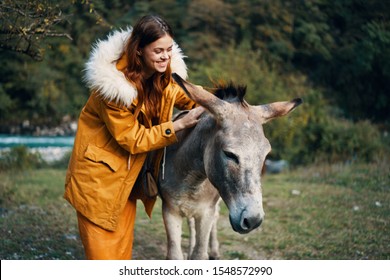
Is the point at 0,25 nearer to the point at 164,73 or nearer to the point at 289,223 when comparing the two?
the point at 164,73

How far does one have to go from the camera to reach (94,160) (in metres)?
4.28

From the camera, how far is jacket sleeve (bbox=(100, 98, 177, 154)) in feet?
13.4

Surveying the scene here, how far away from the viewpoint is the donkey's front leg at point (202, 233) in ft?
16.2

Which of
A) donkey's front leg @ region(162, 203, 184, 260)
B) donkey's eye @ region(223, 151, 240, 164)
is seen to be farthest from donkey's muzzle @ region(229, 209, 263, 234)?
donkey's front leg @ region(162, 203, 184, 260)

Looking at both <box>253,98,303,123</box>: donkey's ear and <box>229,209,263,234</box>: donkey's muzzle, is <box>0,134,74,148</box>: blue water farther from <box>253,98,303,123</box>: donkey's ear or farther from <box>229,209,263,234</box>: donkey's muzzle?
<box>229,209,263,234</box>: donkey's muzzle

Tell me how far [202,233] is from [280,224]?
2.96 m

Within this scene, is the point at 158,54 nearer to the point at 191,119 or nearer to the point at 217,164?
the point at 191,119

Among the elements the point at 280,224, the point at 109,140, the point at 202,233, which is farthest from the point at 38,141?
the point at 109,140

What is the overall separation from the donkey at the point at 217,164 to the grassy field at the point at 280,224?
1730 mm

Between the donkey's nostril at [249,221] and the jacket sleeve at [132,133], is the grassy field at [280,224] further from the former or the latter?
the donkey's nostril at [249,221]

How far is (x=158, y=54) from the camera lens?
421 cm

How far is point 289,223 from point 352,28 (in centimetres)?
784
